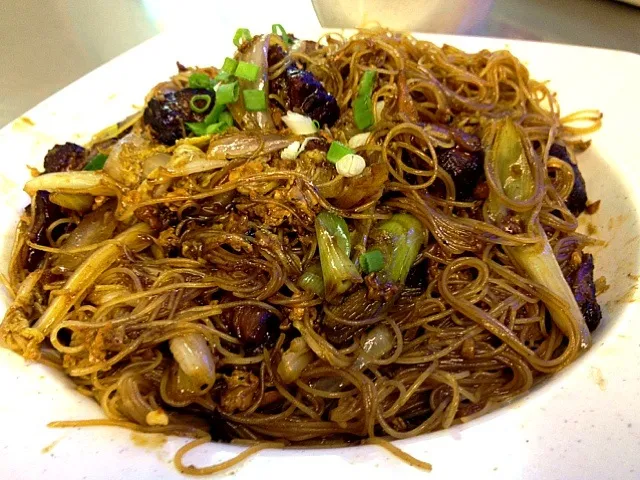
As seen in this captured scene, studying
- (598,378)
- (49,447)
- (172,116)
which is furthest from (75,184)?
(598,378)

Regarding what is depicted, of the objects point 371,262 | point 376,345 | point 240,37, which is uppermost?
point 240,37

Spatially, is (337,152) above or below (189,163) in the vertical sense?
below

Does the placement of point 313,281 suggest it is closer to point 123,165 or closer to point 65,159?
point 123,165

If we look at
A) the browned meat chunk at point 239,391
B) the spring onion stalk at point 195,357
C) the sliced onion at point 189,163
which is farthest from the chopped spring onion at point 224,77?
the browned meat chunk at point 239,391

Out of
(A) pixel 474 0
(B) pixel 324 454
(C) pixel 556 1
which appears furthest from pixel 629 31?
(B) pixel 324 454

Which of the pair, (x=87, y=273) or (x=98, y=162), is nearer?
(x=87, y=273)

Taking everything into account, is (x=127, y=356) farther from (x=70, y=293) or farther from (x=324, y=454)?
(x=324, y=454)

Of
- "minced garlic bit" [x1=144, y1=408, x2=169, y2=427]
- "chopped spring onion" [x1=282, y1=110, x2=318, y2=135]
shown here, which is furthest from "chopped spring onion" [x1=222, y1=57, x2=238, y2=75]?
"minced garlic bit" [x1=144, y1=408, x2=169, y2=427]
